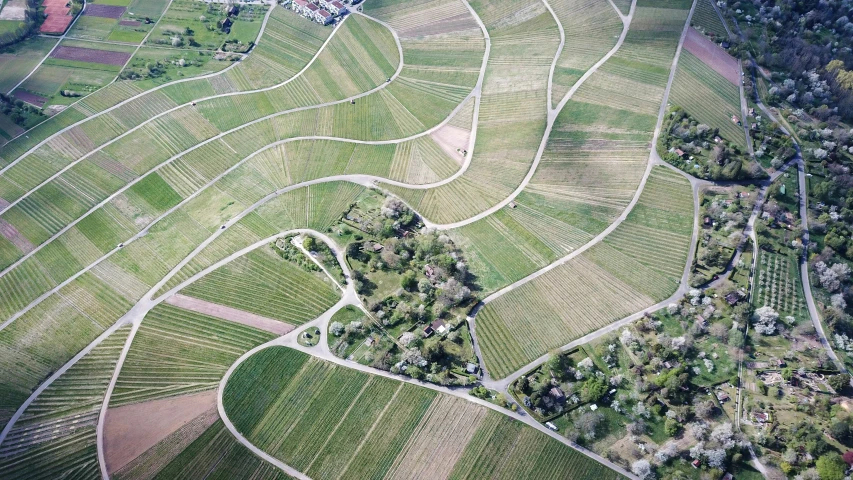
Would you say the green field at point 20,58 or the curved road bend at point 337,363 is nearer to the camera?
the curved road bend at point 337,363

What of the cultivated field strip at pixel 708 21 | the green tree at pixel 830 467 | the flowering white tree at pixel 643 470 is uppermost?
the cultivated field strip at pixel 708 21

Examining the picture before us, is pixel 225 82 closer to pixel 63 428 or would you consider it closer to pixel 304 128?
pixel 304 128

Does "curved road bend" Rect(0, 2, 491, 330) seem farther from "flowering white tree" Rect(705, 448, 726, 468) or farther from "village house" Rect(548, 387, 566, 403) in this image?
"flowering white tree" Rect(705, 448, 726, 468)

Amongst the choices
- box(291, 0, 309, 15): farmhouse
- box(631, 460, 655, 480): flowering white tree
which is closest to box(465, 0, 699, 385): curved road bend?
box(631, 460, 655, 480): flowering white tree

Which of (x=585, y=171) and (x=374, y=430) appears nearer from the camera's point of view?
(x=374, y=430)

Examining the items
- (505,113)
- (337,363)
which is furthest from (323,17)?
(337,363)

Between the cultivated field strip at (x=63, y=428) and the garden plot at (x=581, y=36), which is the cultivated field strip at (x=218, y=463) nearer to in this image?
the cultivated field strip at (x=63, y=428)

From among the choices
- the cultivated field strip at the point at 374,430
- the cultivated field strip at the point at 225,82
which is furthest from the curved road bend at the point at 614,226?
the cultivated field strip at the point at 225,82
